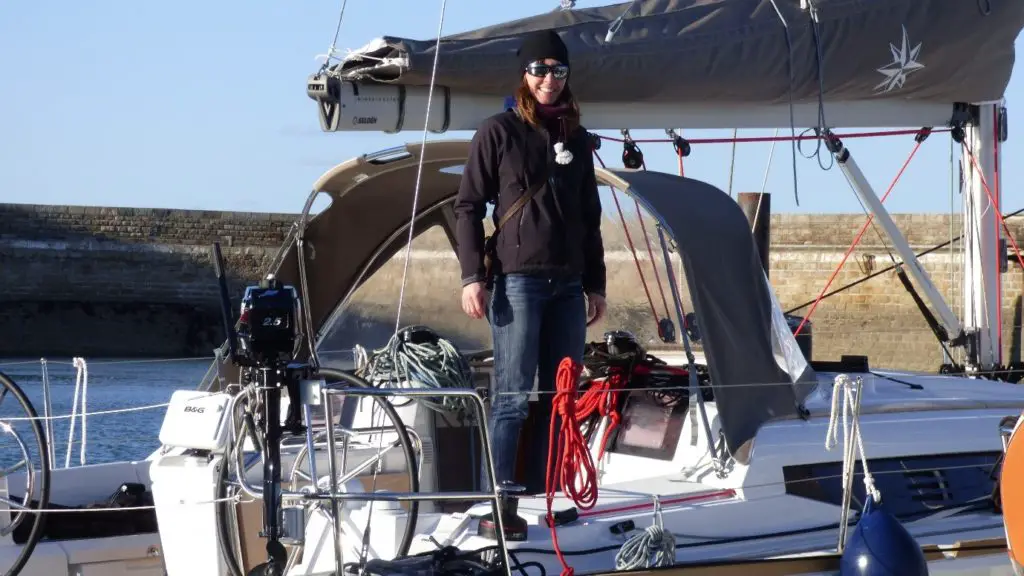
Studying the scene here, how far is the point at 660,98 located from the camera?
5.62 meters

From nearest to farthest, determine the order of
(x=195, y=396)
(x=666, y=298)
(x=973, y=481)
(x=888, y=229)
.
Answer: (x=195, y=396) → (x=973, y=481) → (x=666, y=298) → (x=888, y=229)

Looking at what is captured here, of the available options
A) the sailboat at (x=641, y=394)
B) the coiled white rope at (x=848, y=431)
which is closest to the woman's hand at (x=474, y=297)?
the sailboat at (x=641, y=394)

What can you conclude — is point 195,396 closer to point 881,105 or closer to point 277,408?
point 277,408

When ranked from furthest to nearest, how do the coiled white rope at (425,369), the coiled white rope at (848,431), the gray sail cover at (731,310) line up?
the coiled white rope at (425,369) < the gray sail cover at (731,310) < the coiled white rope at (848,431)

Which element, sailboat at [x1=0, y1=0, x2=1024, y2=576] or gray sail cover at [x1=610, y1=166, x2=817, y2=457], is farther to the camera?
gray sail cover at [x1=610, y1=166, x2=817, y2=457]

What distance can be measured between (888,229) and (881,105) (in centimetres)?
55

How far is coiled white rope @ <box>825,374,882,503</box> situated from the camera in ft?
13.6

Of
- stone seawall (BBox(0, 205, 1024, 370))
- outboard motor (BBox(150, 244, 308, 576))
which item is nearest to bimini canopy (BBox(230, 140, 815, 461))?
outboard motor (BBox(150, 244, 308, 576))

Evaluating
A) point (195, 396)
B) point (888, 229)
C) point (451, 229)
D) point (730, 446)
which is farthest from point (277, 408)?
point (888, 229)

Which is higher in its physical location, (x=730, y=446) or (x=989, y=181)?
(x=989, y=181)

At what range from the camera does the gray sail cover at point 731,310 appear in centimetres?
462

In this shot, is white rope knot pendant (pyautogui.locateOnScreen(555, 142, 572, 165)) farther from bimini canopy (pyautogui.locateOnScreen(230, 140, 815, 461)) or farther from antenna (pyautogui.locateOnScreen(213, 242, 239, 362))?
antenna (pyautogui.locateOnScreen(213, 242, 239, 362))

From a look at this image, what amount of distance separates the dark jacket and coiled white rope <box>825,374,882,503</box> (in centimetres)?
88

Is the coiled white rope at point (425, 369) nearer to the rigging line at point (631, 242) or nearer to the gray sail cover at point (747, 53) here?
the rigging line at point (631, 242)
